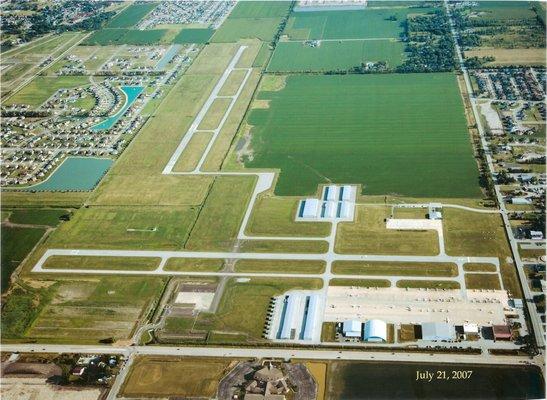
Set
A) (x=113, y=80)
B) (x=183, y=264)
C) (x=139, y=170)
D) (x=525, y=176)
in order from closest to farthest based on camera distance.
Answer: (x=183, y=264) < (x=525, y=176) < (x=139, y=170) < (x=113, y=80)

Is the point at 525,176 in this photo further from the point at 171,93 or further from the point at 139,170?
the point at 171,93

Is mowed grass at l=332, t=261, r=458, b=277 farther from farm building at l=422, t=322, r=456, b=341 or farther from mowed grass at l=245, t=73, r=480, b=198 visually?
mowed grass at l=245, t=73, r=480, b=198

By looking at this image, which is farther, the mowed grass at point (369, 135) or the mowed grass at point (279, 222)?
the mowed grass at point (369, 135)

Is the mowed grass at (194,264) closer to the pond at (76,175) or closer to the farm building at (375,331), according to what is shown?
the farm building at (375,331)

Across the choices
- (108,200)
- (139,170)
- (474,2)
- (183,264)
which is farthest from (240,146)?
(474,2)

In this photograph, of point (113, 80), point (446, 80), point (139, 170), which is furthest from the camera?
point (113, 80)

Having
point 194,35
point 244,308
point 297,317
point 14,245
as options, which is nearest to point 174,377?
point 244,308

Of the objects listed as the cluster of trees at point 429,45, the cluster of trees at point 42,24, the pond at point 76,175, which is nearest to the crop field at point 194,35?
the cluster of trees at point 42,24
